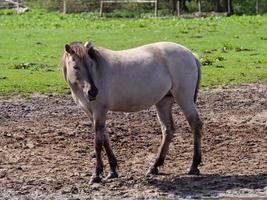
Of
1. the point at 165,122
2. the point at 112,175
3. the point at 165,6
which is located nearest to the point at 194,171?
the point at 165,122

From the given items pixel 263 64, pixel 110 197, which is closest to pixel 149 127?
pixel 110 197

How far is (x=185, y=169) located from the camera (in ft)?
36.7

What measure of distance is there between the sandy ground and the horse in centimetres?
42

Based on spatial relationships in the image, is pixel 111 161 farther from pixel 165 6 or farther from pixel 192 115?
pixel 165 6

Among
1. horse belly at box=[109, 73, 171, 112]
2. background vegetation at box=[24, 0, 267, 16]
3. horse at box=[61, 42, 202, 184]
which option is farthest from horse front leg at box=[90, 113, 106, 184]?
background vegetation at box=[24, 0, 267, 16]

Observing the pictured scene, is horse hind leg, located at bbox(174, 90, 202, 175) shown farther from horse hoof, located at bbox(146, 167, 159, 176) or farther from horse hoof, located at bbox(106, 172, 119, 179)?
horse hoof, located at bbox(106, 172, 119, 179)

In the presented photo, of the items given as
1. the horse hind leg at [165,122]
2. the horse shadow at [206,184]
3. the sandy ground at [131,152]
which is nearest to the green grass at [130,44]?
the sandy ground at [131,152]

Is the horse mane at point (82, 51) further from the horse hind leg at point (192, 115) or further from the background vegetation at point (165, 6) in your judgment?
the background vegetation at point (165, 6)

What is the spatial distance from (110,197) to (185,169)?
1717mm

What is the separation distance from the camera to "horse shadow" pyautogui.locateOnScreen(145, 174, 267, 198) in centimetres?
1002

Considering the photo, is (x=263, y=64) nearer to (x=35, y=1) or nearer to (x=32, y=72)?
(x=32, y=72)

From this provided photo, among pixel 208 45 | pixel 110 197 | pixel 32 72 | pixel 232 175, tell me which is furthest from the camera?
pixel 208 45

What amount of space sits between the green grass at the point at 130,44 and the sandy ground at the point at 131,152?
1866 mm

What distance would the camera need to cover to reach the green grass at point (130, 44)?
1808 cm
